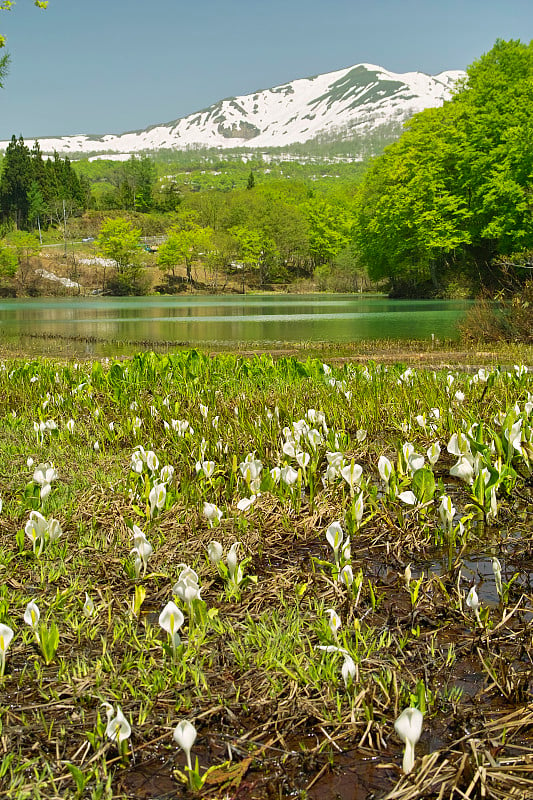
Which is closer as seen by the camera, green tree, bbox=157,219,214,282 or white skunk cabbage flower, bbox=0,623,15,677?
white skunk cabbage flower, bbox=0,623,15,677

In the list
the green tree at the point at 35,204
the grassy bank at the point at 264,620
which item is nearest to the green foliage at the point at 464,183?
the grassy bank at the point at 264,620

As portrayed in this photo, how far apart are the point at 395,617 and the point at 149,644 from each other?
0.94m

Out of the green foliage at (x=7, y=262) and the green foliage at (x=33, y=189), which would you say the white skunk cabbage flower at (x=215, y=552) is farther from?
the green foliage at (x=33, y=189)

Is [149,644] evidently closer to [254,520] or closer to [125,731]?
[125,731]

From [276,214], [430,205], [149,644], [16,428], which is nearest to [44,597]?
[149,644]

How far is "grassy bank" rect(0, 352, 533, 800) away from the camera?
1.77 m

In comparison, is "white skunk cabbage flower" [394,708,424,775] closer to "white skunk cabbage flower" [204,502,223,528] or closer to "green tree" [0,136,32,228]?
"white skunk cabbage flower" [204,502,223,528]

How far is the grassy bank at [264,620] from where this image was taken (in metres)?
1.77

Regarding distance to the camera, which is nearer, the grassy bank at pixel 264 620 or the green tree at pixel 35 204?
the grassy bank at pixel 264 620

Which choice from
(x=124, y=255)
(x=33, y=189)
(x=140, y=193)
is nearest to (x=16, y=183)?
(x=33, y=189)

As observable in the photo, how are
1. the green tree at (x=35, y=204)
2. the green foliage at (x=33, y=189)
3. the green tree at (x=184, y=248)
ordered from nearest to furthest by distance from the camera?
the green tree at (x=184, y=248) < the green tree at (x=35, y=204) < the green foliage at (x=33, y=189)

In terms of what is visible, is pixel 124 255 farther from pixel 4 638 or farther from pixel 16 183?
pixel 4 638

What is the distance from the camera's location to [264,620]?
8.25 feet

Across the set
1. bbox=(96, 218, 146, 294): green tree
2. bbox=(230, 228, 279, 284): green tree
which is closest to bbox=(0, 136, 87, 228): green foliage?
bbox=(96, 218, 146, 294): green tree
